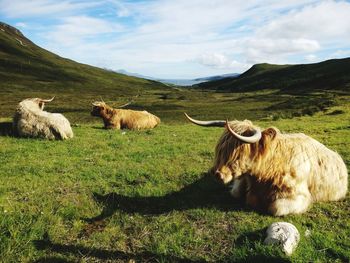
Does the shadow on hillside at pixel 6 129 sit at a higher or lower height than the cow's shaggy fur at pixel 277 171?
lower

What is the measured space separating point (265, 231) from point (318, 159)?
2367mm

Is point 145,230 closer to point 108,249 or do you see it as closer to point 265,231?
point 108,249

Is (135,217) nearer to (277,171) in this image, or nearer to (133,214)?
(133,214)

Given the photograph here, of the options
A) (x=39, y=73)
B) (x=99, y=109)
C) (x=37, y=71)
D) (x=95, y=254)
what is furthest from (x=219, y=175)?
(x=37, y=71)

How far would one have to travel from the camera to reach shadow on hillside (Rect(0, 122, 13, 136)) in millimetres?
15773

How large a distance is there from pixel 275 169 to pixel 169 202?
7.64 ft

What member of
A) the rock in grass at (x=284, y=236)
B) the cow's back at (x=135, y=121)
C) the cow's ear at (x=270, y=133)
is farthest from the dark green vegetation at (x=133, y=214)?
the cow's back at (x=135, y=121)

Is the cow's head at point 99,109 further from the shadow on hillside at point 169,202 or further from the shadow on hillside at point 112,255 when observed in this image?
the shadow on hillside at point 112,255

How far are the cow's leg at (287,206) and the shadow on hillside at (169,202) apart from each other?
82cm

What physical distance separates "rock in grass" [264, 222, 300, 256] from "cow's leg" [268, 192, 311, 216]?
924 millimetres

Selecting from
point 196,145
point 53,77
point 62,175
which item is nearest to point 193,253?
point 62,175

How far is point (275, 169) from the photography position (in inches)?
274

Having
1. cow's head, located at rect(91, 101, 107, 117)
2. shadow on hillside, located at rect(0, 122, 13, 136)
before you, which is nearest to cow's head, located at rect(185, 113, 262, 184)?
shadow on hillside, located at rect(0, 122, 13, 136)

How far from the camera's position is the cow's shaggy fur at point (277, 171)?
6.47 meters
